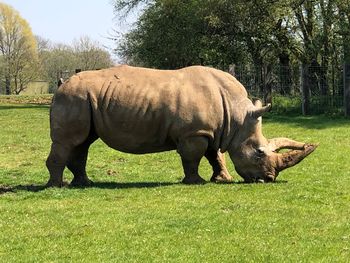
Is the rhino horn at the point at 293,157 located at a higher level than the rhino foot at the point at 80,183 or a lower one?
higher

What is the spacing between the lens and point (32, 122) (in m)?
27.4

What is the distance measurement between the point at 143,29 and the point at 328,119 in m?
14.4

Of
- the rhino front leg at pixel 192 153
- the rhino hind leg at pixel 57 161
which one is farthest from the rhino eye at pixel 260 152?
the rhino hind leg at pixel 57 161

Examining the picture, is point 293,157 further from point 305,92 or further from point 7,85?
point 7,85

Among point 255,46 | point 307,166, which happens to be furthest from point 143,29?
point 307,166

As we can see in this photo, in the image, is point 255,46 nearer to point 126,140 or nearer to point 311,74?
point 311,74

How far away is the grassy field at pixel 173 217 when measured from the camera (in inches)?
284

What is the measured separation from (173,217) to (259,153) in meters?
3.70

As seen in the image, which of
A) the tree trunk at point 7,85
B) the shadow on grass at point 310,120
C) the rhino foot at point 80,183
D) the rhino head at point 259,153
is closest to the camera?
the rhino head at point 259,153

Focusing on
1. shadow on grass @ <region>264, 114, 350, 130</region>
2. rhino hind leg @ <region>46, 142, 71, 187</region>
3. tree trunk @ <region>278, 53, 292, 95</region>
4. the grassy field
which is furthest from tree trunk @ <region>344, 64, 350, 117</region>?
rhino hind leg @ <region>46, 142, 71, 187</region>

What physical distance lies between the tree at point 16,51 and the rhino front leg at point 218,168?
57134 millimetres

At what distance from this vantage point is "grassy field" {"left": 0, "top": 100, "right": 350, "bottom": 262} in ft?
23.7

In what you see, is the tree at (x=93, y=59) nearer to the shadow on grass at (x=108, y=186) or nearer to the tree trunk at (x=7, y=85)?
the tree trunk at (x=7, y=85)

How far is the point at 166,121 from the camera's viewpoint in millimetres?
12148
